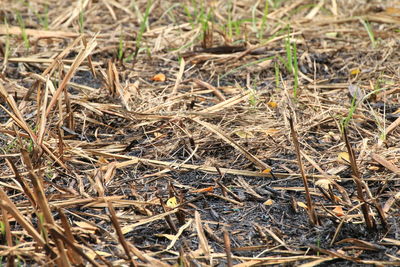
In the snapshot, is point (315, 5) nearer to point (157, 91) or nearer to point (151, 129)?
point (157, 91)

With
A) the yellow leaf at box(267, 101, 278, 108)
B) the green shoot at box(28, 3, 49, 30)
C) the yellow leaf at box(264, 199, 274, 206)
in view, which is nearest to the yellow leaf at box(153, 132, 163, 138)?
the yellow leaf at box(267, 101, 278, 108)

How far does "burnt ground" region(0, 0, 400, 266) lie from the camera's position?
187 cm

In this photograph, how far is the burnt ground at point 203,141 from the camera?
1.87 metres

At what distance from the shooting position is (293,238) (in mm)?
1935

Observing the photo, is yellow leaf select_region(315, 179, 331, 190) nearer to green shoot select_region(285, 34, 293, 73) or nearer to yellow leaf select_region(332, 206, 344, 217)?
yellow leaf select_region(332, 206, 344, 217)

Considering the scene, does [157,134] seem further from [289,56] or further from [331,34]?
[331,34]

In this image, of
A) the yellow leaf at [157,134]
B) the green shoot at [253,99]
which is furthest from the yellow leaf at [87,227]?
the green shoot at [253,99]

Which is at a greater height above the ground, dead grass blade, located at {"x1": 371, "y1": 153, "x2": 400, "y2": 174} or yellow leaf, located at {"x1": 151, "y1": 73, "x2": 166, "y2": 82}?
dead grass blade, located at {"x1": 371, "y1": 153, "x2": 400, "y2": 174}

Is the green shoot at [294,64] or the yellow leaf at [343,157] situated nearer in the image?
the yellow leaf at [343,157]

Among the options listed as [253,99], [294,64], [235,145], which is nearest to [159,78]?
[253,99]

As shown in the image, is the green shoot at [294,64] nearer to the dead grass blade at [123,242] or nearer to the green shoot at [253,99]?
the green shoot at [253,99]

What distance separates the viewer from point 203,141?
254 cm

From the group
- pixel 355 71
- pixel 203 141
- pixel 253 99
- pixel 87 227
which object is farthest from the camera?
pixel 355 71

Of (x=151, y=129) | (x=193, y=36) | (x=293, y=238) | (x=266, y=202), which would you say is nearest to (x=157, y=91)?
(x=151, y=129)
